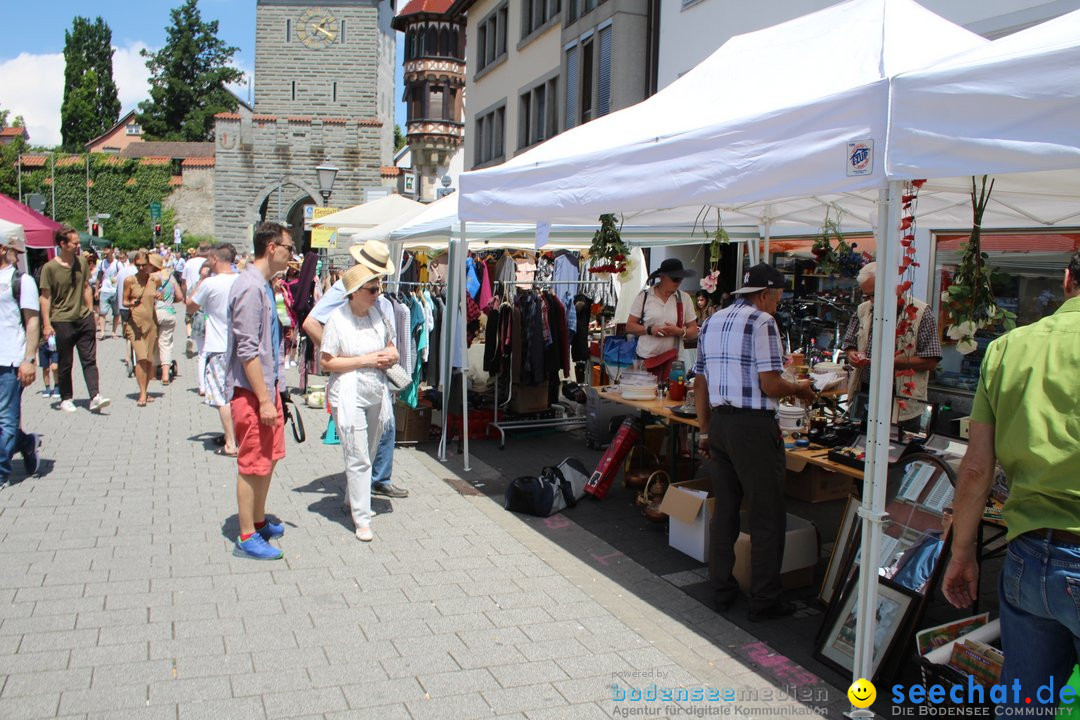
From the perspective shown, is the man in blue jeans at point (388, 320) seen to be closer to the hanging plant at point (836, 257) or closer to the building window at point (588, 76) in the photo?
the hanging plant at point (836, 257)

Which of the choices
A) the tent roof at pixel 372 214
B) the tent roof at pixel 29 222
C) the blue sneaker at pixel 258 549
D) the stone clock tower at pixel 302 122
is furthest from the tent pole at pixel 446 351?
the stone clock tower at pixel 302 122

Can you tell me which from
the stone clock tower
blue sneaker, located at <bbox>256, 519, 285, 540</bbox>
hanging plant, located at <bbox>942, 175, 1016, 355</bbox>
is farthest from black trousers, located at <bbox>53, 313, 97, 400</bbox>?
the stone clock tower

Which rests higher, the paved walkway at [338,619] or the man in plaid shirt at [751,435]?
the man in plaid shirt at [751,435]

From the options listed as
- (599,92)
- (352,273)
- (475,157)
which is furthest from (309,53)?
(352,273)

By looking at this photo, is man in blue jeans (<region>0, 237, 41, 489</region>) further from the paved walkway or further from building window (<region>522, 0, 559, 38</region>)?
building window (<region>522, 0, 559, 38</region>)

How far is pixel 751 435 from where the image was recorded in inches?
165

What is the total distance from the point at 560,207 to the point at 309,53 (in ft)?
148

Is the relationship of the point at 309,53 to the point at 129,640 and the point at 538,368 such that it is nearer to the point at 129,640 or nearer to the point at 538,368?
the point at 538,368

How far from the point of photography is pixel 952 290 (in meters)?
4.18

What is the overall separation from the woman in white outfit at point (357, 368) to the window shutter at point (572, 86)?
1568cm

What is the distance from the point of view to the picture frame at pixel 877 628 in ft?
11.9

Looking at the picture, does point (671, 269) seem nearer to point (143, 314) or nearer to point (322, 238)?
point (143, 314)

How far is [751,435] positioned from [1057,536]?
1965 mm

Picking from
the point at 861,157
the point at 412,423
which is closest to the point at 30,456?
the point at 412,423
